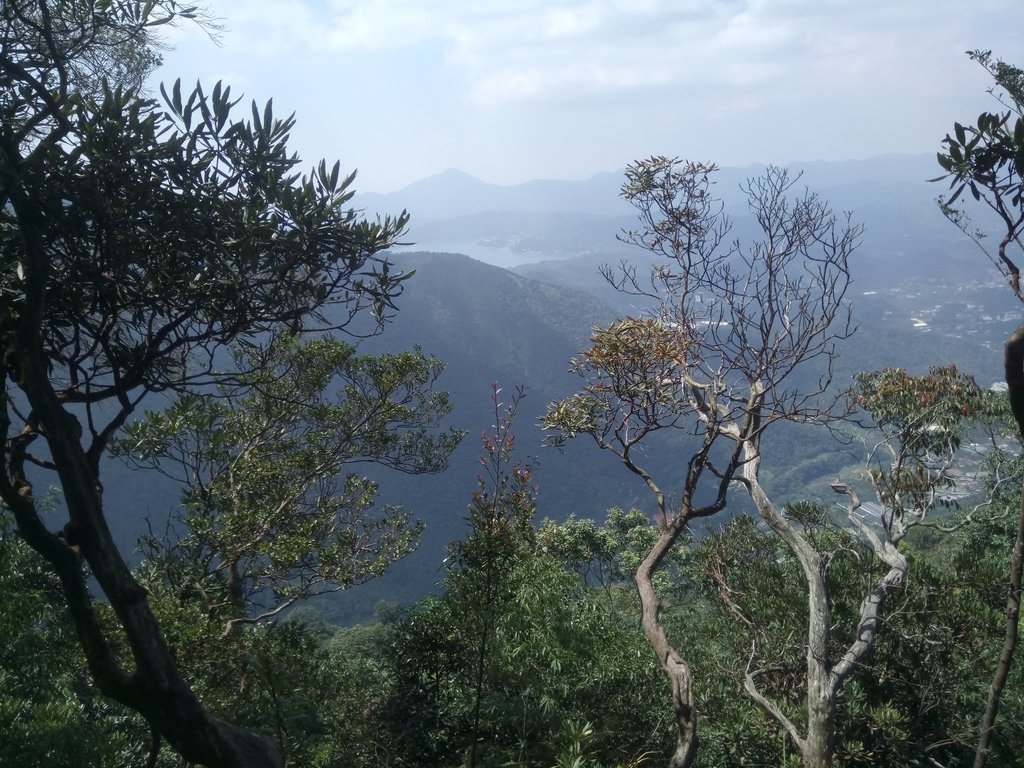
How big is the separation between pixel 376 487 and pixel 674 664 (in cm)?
409

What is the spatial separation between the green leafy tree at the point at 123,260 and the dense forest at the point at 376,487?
0.05ft

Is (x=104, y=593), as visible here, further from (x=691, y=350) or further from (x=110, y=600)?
(x=691, y=350)

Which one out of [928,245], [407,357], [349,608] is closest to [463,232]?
[928,245]

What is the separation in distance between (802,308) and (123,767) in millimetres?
4504

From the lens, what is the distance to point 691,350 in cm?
527

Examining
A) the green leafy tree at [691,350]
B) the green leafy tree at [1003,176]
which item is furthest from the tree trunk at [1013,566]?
the green leafy tree at [691,350]

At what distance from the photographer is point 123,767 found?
3.78 metres

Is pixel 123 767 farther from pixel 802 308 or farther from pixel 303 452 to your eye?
pixel 802 308

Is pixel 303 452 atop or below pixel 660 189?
below

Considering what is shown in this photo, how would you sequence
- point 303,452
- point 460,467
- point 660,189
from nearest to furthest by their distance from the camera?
1. point 660,189
2. point 303,452
3. point 460,467

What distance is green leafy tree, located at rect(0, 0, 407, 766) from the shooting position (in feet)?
8.70

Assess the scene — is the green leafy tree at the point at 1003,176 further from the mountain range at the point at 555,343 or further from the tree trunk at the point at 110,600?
the mountain range at the point at 555,343

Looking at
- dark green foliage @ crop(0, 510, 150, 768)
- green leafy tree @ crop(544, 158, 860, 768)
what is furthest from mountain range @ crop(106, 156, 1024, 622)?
dark green foliage @ crop(0, 510, 150, 768)

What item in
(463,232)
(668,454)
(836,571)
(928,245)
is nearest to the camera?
(836,571)
